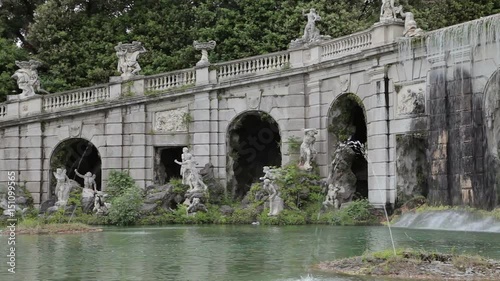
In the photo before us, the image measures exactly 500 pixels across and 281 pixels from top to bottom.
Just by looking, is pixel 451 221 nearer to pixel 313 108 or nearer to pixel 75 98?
pixel 313 108

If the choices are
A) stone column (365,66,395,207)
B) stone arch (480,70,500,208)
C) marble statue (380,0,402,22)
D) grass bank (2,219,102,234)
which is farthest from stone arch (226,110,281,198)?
stone arch (480,70,500,208)

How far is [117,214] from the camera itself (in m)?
29.8

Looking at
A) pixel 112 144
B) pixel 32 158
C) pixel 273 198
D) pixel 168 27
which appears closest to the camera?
pixel 273 198

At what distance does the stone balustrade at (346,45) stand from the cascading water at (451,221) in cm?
701

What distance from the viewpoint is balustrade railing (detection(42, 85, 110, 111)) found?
3528 centimetres

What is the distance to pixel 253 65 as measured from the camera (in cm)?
3325

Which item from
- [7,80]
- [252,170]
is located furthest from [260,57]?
[7,80]

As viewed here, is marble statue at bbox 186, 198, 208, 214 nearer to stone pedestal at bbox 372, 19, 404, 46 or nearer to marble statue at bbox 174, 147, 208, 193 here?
marble statue at bbox 174, 147, 208, 193

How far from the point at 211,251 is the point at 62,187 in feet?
57.7

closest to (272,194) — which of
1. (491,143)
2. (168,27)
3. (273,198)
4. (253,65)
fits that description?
(273,198)

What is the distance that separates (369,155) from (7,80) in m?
20.5

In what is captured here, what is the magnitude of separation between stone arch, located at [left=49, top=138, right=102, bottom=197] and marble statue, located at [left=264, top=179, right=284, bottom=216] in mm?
9986

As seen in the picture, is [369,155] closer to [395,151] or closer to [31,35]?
[395,151]

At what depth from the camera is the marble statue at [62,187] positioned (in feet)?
109
